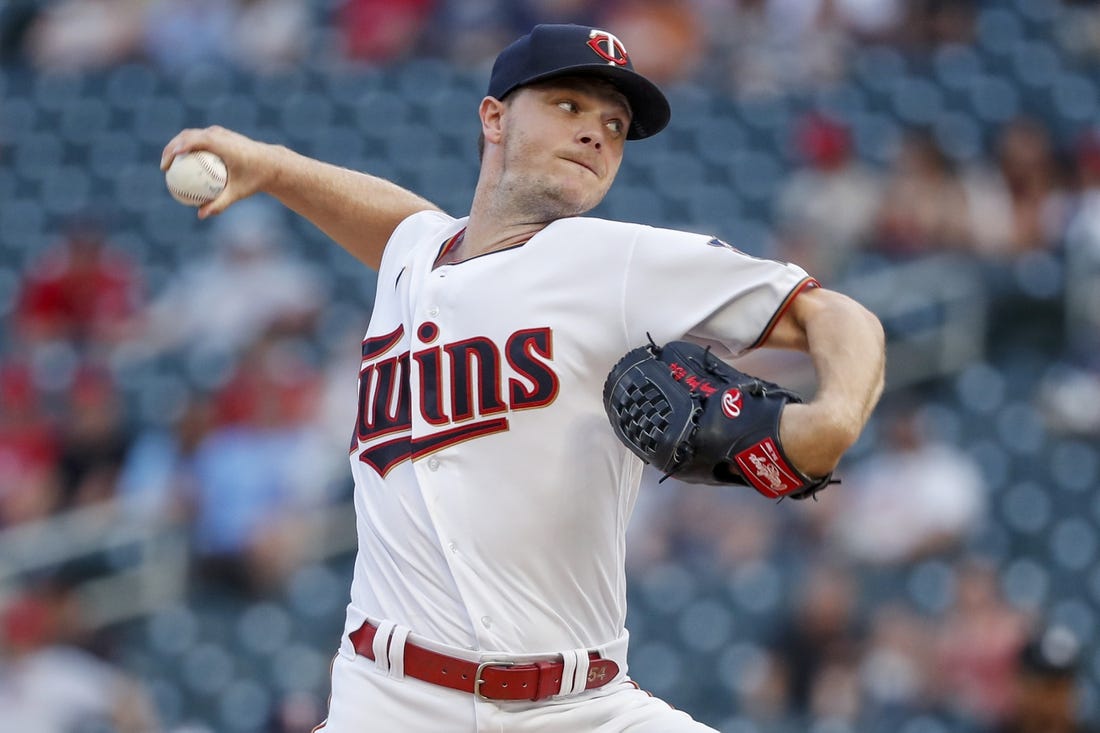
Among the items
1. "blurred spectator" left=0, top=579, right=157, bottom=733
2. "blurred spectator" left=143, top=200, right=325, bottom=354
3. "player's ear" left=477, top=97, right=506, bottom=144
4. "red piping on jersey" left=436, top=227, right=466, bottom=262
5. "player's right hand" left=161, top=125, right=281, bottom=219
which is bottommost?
"blurred spectator" left=0, top=579, right=157, bottom=733

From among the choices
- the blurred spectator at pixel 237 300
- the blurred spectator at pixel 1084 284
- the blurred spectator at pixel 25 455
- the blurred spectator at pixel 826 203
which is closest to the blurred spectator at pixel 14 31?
the blurred spectator at pixel 237 300

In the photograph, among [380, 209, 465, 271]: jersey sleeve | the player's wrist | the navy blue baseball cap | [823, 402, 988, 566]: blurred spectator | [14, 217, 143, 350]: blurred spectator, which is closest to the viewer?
the player's wrist

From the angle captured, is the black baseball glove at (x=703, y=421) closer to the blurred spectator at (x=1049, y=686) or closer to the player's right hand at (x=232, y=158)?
the player's right hand at (x=232, y=158)

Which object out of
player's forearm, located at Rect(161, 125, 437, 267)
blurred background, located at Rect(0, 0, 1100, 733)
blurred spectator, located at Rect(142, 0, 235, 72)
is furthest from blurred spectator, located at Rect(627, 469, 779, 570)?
blurred spectator, located at Rect(142, 0, 235, 72)

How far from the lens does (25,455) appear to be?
682 centimetres

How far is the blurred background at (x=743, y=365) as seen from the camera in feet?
20.2

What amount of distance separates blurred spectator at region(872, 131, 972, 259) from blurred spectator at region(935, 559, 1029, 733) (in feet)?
6.37

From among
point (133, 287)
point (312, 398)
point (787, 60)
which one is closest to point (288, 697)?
point (312, 398)

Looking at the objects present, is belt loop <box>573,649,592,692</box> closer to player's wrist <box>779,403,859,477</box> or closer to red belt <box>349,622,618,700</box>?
red belt <box>349,622,618,700</box>

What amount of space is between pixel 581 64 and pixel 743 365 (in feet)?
11.9

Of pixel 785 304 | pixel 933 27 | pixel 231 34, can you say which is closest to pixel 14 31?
pixel 231 34

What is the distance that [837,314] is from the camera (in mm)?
2400

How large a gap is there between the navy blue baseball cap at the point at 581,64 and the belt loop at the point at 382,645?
3.31 feet

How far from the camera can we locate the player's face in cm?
278
